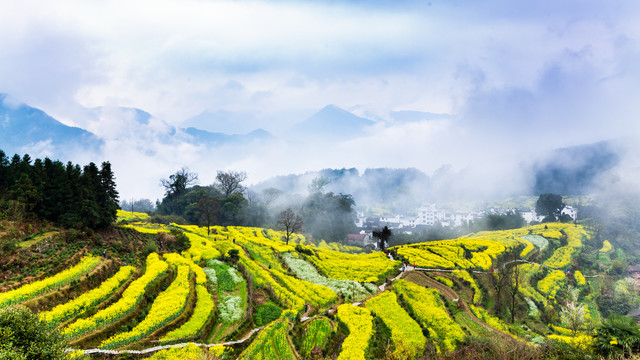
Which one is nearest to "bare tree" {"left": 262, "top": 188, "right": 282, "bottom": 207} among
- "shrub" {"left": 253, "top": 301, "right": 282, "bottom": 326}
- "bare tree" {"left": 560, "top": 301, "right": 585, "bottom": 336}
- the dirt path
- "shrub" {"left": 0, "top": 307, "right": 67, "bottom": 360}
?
the dirt path

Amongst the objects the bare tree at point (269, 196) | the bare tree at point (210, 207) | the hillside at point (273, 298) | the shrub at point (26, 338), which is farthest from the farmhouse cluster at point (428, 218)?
the shrub at point (26, 338)

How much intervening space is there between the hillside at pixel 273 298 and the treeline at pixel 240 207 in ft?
105

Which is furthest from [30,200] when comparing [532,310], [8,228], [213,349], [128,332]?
[532,310]

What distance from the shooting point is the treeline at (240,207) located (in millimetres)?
74438

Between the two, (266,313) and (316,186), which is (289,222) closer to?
(266,313)

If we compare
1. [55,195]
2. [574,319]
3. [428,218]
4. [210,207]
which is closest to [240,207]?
[210,207]

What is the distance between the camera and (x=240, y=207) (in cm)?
7856

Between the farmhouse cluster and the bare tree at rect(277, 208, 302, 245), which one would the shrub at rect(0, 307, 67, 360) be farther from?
the farmhouse cluster

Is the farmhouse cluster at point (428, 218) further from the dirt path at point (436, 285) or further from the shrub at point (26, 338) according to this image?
the shrub at point (26, 338)

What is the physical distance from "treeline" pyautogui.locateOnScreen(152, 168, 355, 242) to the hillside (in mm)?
31899

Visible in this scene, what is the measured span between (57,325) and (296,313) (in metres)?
14.4

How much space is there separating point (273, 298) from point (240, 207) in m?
53.5

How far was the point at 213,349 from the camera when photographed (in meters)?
18.7

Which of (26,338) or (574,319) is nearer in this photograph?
(26,338)
